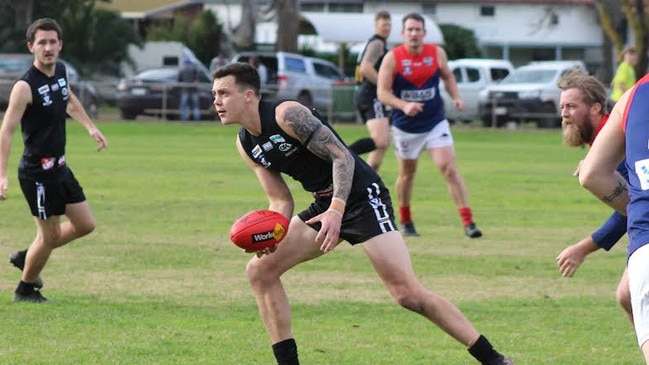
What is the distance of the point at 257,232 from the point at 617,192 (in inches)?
78.6

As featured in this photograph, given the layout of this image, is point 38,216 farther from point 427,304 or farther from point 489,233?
point 489,233

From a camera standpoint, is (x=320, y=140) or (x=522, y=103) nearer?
(x=320, y=140)

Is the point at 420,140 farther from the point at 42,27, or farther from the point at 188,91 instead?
the point at 188,91

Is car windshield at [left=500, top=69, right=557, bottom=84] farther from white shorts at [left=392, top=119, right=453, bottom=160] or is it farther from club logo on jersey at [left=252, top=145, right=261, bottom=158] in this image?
club logo on jersey at [left=252, top=145, right=261, bottom=158]

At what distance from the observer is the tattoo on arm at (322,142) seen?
7074 mm

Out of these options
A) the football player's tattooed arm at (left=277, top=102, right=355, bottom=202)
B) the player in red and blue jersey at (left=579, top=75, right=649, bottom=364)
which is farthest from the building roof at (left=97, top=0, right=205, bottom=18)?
the player in red and blue jersey at (left=579, top=75, right=649, bottom=364)

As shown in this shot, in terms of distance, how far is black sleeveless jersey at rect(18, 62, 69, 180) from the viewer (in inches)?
388

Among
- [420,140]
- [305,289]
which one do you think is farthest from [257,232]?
[420,140]

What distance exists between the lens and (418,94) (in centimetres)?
1422

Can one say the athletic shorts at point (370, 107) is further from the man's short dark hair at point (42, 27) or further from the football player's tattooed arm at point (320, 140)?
the football player's tattooed arm at point (320, 140)

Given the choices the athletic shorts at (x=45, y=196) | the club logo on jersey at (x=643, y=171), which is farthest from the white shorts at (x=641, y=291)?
the athletic shorts at (x=45, y=196)

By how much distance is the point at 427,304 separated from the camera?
24.0 feet

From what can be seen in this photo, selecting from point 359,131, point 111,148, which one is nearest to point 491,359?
point 111,148

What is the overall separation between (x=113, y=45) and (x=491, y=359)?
4778 centimetres
